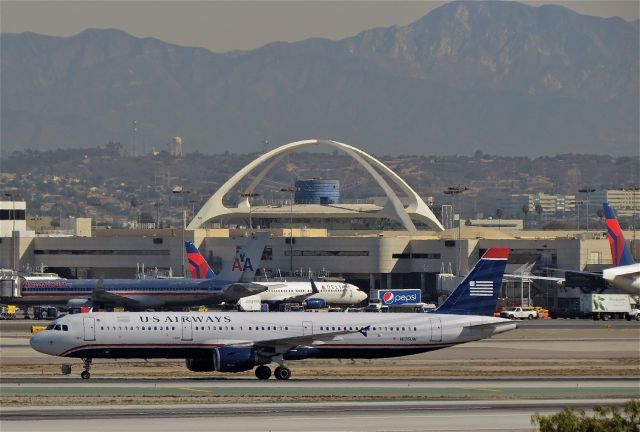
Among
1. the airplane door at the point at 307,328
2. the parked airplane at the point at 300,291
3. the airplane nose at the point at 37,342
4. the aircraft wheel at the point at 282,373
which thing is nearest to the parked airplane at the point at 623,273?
the parked airplane at the point at 300,291

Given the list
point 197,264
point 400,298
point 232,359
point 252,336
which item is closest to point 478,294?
point 252,336

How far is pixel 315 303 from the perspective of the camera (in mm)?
155500

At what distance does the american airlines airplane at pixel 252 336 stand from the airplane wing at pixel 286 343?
0.05m

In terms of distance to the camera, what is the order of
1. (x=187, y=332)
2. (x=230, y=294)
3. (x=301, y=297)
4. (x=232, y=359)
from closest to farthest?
1. (x=232, y=359)
2. (x=187, y=332)
3. (x=230, y=294)
4. (x=301, y=297)

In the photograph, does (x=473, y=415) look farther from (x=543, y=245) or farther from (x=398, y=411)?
(x=543, y=245)

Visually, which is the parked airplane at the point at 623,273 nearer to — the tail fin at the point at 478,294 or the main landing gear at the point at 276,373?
the tail fin at the point at 478,294

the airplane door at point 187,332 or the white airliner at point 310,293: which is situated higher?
the white airliner at point 310,293

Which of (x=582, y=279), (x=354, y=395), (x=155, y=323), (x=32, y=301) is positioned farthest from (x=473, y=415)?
(x=582, y=279)

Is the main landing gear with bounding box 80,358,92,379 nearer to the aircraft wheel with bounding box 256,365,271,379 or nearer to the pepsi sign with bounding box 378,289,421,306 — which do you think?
the aircraft wheel with bounding box 256,365,271,379

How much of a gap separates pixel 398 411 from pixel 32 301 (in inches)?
3382

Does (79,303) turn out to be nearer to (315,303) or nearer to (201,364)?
(315,303)

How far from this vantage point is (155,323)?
70.8m

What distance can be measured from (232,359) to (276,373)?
2.76 m

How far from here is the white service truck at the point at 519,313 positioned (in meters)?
139
